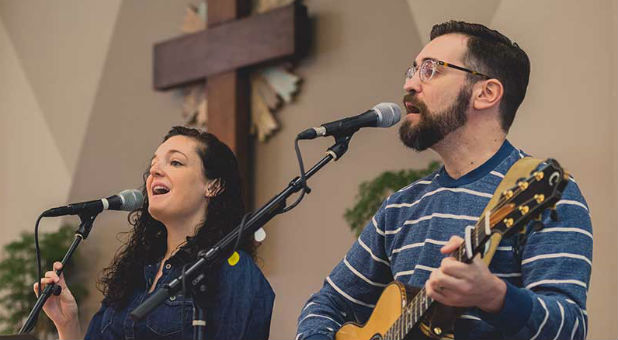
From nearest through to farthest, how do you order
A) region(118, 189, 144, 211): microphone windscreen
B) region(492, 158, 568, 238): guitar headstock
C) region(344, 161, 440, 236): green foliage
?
region(492, 158, 568, 238): guitar headstock, region(118, 189, 144, 211): microphone windscreen, region(344, 161, 440, 236): green foliage

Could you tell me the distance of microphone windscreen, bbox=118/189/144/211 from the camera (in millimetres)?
2898

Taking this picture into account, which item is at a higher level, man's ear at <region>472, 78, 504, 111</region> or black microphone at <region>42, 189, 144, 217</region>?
man's ear at <region>472, 78, 504, 111</region>

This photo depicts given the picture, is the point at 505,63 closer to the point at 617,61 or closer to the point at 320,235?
the point at 617,61

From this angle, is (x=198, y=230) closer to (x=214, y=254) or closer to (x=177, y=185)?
(x=177, y=185)

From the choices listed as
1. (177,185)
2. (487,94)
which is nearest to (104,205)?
(177,185)

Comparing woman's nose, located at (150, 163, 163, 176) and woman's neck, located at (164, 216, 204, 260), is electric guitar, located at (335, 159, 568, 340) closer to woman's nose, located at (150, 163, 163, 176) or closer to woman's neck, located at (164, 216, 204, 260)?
woman's neck, located at (164, 216, 204, 260)

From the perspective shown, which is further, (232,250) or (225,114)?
(225,114)

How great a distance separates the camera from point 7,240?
258 inches

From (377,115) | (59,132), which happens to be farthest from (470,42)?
(59,132)

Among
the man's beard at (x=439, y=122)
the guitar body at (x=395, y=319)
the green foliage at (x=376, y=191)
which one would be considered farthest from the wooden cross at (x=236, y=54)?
the guitar body at (x=395, y=319)

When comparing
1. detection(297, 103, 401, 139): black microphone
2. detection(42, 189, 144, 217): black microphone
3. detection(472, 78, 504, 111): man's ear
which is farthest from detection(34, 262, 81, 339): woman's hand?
detection(472, 78, 504, 111): man's ear

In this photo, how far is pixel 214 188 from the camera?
3156 mm

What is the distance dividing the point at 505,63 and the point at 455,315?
0.79 metres

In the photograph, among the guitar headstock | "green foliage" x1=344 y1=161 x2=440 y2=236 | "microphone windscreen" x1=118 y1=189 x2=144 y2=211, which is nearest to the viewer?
the guitar headstock
